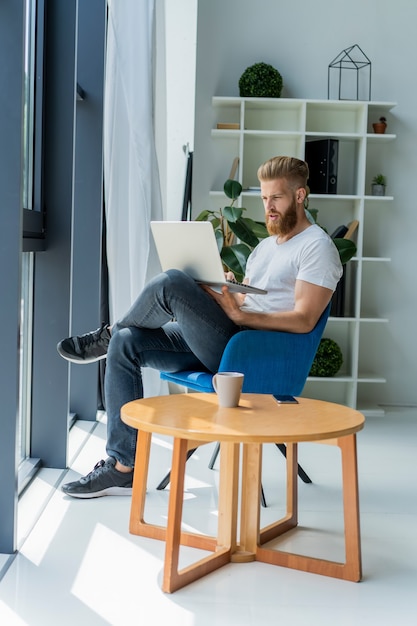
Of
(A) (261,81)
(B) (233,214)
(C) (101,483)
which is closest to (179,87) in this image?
(A) (261,81)

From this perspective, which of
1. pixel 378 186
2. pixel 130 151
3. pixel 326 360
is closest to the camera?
pixel 130 151

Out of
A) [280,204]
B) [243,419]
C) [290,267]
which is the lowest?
[243,419]

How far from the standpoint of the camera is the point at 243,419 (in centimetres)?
197

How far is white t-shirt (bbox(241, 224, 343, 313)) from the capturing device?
2.63 m

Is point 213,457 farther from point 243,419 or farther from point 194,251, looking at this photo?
point 243,419

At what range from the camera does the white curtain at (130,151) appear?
3443mm

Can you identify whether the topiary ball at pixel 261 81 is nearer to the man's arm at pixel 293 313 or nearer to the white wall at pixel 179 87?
the white wall at pixel 179 87

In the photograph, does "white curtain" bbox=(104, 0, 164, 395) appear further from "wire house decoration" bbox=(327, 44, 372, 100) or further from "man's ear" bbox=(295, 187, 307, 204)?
"wire house decoration" bbox=(327, 44, 372, 100)

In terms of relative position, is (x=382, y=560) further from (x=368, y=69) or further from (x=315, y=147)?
(x=368, y=69)

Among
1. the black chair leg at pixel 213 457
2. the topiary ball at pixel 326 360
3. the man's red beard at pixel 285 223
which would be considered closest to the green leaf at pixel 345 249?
the topiary ball at pixel 326 360

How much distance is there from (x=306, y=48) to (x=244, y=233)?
150cm

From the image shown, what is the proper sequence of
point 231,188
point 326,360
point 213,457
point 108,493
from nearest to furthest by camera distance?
point 108,493, point 213,457, point 231,188, point 326,360

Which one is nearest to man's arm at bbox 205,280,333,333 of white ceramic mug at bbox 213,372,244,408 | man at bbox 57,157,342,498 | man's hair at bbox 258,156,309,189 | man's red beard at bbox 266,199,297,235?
man at bbox 57,157,342,498

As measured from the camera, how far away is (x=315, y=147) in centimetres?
455
